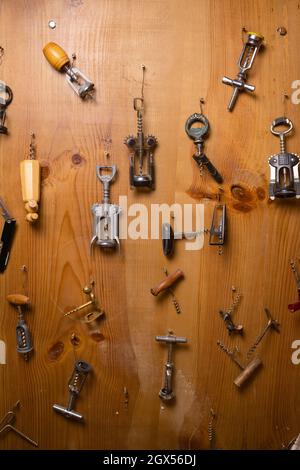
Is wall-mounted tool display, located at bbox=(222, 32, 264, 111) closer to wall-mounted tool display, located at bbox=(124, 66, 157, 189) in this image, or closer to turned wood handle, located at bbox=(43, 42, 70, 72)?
wall-mounted tool display, located at bbox=(124, 66, 157, 189)

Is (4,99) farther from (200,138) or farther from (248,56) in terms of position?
(248,56)

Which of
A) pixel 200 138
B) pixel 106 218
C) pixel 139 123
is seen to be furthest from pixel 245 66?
pixel 106 218

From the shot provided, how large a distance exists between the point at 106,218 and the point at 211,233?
0.32 meters

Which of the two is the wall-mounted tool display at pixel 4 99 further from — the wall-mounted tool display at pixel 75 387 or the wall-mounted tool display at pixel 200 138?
the wall-mounted tool display at pixel 75 387

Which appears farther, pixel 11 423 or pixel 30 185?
pixel 11 423

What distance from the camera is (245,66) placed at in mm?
1381

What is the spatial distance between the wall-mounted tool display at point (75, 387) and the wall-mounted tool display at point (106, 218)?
15.2 inches

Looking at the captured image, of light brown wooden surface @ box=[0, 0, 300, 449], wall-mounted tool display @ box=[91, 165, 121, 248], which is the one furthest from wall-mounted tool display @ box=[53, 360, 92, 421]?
wall-mounted tool display @ box=[91, 165, 121, 248]

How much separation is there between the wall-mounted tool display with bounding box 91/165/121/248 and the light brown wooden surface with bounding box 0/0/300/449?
0.12 feet

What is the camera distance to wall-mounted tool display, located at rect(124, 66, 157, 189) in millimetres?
1364

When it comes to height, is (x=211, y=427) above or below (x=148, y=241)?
below

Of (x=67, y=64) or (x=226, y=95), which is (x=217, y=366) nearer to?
(x=226, y=95)

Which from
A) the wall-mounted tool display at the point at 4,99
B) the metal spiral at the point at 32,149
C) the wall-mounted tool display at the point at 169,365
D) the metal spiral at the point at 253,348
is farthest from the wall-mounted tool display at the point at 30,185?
the metal spiral at the point at 253,348
